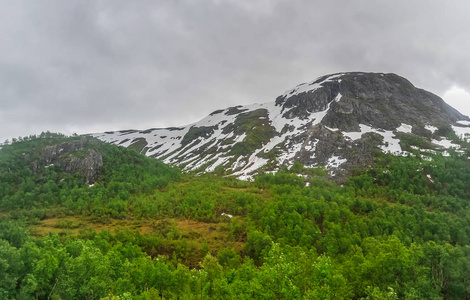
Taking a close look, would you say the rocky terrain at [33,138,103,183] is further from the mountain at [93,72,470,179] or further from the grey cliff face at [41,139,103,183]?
the mountain at [93,72,470,179]

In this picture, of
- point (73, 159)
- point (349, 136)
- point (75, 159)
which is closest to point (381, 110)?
point (349, 136)

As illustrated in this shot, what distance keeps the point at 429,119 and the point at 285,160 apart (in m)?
111

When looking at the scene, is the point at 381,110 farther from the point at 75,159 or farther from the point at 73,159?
the point at 73,159

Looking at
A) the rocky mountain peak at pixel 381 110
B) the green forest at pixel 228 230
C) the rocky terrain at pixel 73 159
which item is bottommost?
the green forest at pixel 228 230

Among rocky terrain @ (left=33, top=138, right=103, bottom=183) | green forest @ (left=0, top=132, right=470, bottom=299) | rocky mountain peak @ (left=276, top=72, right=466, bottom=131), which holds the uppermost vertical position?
rocky mountain peak @ (left=276, top=72, right=466, bottom=131)

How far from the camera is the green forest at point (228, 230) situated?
3059 centimetres

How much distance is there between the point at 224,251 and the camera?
211ft

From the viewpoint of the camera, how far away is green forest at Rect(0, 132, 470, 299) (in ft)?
100

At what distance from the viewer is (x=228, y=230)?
3346 inches

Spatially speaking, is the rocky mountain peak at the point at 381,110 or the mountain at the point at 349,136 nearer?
the mountain at the point at 349,136

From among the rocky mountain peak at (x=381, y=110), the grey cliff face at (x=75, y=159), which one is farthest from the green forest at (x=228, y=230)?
the rocky mountain peak at (x=381, y=110)

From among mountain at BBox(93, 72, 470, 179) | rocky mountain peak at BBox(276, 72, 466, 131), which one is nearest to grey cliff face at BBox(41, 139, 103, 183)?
mountain at BBox(93, 72, 470, 179)

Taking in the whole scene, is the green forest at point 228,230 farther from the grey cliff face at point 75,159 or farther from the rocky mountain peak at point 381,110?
the rocky mountain peak at point 381,110

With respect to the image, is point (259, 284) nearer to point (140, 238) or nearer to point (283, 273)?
point (283, 273)
